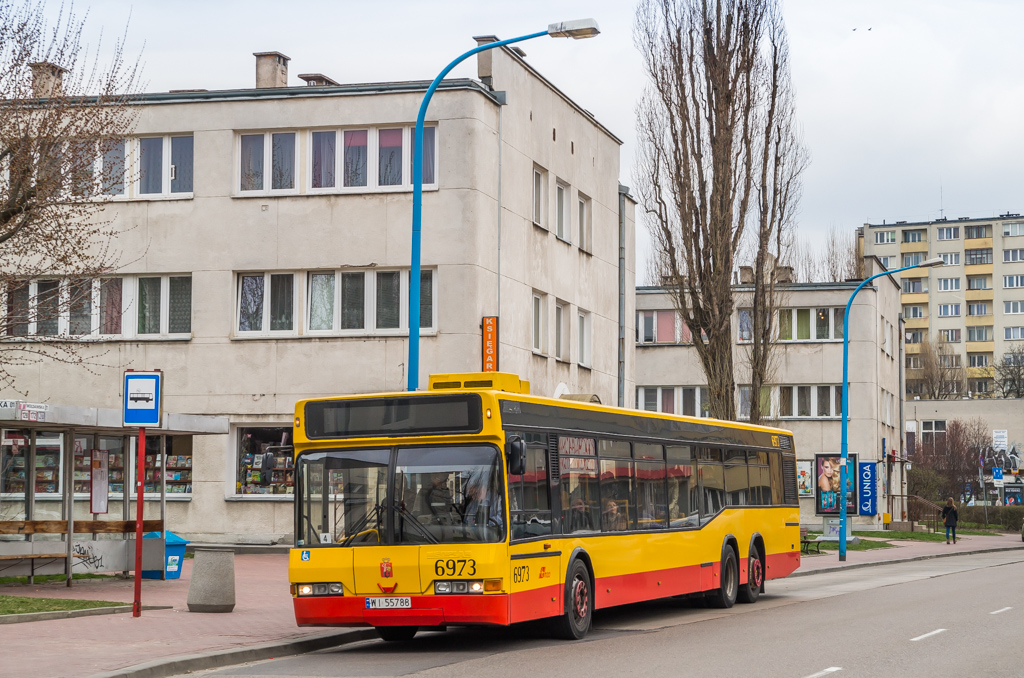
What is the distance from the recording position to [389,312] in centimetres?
3038

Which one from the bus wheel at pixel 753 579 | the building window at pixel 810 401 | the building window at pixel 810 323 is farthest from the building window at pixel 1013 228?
the bus wheel at pixel 753 579

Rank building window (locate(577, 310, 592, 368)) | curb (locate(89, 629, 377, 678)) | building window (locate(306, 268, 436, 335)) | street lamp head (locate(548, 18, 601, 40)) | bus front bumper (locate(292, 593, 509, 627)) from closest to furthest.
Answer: curb (locate(89, 629, 377, 678)) < bus front bumper (locate(292, 593, 509, 627)) < street lamp head (locate(548, 18, 601, 40)) < building window (locate(306, 268, 436, 335)) < building window (locate(577, 310, 592, 368))

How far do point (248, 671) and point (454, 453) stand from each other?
299cm

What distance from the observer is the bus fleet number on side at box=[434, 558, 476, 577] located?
13.6 meters

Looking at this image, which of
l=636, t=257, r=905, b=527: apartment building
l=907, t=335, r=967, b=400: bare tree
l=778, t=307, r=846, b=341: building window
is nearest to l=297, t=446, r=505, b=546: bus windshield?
l=636, t=257, r=905, b=527: apartment building

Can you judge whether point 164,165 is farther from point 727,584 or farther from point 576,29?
point 727,584

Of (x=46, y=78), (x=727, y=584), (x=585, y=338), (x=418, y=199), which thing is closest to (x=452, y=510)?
(x=418, y=199)

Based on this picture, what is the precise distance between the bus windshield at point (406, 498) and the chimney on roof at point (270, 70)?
70.5 feet

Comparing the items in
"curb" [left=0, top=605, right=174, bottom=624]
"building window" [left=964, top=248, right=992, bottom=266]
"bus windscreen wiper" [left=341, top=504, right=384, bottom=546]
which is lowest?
"curb" [left=0, top=605, right=174, bottom=624]

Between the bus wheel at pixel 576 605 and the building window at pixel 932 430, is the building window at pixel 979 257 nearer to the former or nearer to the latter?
the building window at pixel 932 430

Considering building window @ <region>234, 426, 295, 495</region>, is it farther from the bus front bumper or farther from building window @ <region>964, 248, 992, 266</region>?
building window @ <region>964, 248, 992, 266</region>

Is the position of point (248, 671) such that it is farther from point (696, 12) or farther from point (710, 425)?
point (696, 12)

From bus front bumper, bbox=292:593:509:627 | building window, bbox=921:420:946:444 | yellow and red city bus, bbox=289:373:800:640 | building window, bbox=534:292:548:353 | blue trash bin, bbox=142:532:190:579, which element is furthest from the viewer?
building window, bbox=921:420:946:444

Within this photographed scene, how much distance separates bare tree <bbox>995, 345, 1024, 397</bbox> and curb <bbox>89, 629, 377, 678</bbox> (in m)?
112
